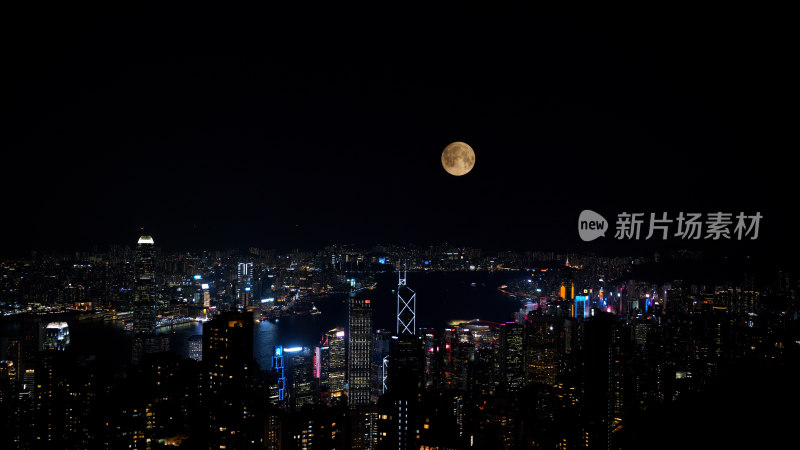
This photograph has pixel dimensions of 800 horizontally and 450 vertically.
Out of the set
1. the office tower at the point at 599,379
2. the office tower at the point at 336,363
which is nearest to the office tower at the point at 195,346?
the office tower at the point at 336,363

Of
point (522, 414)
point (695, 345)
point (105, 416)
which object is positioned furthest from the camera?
point (695, 345)

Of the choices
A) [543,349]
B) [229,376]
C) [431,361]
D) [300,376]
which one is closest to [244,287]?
[300,376]

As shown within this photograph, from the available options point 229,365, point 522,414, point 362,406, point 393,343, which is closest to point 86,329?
point 229,365

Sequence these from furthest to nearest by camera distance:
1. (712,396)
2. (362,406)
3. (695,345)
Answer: (695,345)
(362,406)
(712,396)

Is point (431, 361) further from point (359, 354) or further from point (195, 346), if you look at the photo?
point (195, 346)

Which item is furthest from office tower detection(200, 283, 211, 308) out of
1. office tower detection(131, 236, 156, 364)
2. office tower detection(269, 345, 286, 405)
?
office tower detection(269, 345, 286, 405)

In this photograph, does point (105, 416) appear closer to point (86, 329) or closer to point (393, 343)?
point (393, 343)

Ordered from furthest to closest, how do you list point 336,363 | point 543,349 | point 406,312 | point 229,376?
point 406,312 < point 336,363 < point 543,349 < point 229,376
